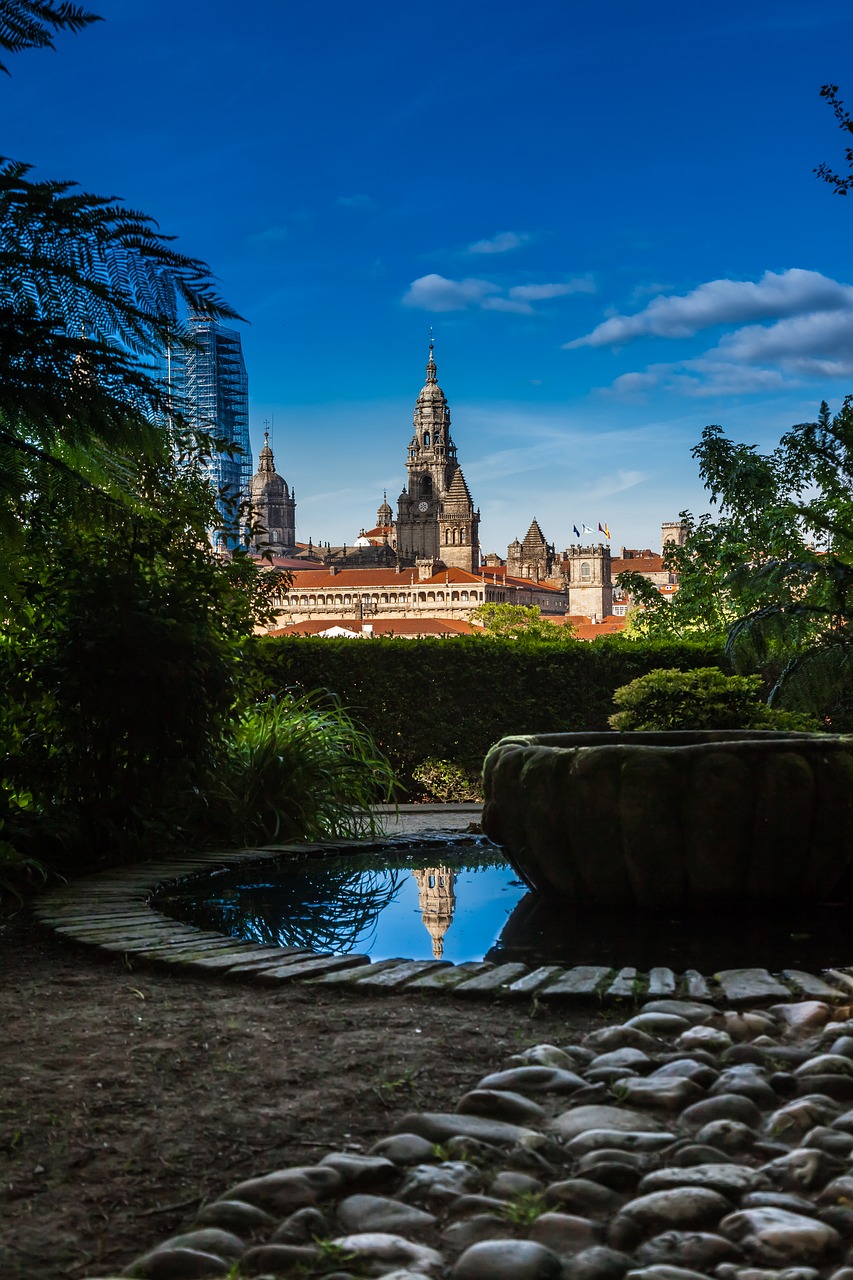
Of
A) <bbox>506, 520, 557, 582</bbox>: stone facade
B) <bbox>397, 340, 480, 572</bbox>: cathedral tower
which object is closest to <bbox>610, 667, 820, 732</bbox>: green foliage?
<bbox>397, 340, 480, 572</bbox>: cathedral tower

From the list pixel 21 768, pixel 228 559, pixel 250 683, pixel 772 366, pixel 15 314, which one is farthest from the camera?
pixel 772 366

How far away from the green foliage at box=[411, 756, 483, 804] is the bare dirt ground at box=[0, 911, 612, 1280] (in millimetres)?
6812

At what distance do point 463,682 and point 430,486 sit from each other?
436 feet

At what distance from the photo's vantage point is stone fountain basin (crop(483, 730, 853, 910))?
387 cm

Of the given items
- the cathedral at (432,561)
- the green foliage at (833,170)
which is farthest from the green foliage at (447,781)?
the cathedral at (432,561)

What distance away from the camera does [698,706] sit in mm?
7531

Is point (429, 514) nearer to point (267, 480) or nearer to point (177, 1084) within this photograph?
point (267, 480)

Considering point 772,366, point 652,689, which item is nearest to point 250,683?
point 652,689

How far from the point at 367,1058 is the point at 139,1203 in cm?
71

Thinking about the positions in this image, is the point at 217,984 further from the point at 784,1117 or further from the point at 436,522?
the point at 436,522

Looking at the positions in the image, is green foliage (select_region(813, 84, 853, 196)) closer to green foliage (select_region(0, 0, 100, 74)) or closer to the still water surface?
the still water surface

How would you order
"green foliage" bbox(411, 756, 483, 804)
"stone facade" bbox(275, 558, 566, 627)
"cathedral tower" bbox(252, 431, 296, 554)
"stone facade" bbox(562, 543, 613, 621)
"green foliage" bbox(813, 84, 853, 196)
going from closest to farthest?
"green foliage" bbox(813, 84, 853, 196), "green foliage" bbox(411, 756, 483, 804), "stone facade" bbox(275, 558, 566, 627), "stone facade" bbox(562, 543, 613, 621), "cathedral tower" bbox(252, 431, 296, 554)

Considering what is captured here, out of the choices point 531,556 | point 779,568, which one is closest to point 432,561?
point 531,556

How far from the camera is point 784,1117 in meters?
1.98
